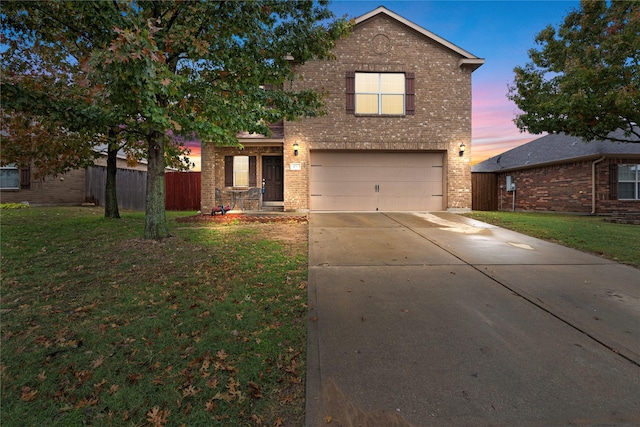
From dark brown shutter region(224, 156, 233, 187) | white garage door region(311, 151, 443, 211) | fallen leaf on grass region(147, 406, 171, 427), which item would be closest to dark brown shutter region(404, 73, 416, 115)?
white garage door region(311, 151, 443, 211)

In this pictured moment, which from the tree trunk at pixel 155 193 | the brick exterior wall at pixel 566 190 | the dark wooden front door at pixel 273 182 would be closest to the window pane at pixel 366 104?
the dark wooden front door at pixel 273 182

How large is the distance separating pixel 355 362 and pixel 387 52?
1308 cm

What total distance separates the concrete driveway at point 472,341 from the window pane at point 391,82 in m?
9.25

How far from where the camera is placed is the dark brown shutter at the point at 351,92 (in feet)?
41.3

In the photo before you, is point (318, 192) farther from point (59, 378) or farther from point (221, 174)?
point (59, 378)

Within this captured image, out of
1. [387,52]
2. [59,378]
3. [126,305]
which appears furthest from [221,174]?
[59,378]

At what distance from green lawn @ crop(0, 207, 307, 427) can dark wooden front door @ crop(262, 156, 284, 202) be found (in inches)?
345

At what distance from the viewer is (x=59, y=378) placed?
7.54 ft

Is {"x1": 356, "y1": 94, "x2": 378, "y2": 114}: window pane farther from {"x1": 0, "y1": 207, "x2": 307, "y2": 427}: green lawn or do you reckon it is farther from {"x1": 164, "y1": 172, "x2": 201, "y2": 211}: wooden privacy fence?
{"x1": 164, "y1": 172, "x2": 201, "y2": 211}: wooden privacy fence

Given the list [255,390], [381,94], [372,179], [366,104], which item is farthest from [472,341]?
[381,94]

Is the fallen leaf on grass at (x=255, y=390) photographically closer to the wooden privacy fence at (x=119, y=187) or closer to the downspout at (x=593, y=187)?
the downspout at (x=593, y=187)

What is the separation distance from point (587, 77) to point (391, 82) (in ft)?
20.6

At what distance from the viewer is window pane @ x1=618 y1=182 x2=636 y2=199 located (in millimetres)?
14352

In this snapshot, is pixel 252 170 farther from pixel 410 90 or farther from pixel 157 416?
pixel 157 416
